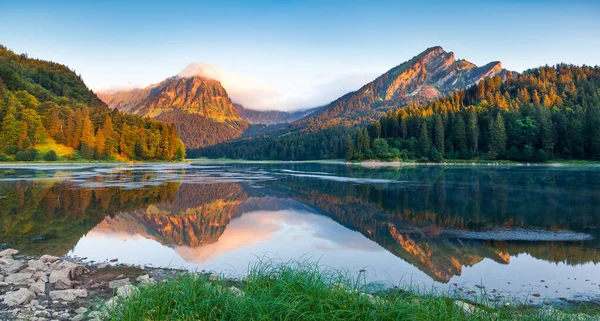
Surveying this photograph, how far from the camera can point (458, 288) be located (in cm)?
872

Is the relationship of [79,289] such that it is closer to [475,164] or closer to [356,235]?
[356,235]

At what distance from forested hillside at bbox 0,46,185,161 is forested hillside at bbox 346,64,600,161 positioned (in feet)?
233

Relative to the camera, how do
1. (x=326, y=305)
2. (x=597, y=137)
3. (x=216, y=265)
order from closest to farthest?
(x=326, y=305), (x=216, y=265), (x=597, y=137)

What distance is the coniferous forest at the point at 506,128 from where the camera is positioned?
97.4 m

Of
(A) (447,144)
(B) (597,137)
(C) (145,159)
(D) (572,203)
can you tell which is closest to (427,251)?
(D) (572,203)

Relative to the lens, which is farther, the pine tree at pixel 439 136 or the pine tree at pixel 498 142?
the pine tree at pixel 439 136

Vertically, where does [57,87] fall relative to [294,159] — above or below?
above

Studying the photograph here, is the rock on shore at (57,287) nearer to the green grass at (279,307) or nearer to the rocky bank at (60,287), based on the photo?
the rocky bank at (60,287)

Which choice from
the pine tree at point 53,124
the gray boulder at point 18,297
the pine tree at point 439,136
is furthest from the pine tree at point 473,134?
the pine tree at point 53,124

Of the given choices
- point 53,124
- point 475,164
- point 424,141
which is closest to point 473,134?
point 475,164

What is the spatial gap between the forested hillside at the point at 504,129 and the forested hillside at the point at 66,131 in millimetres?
70939

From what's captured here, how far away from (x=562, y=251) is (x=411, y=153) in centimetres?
10634

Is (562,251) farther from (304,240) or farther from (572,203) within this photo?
(572,203)

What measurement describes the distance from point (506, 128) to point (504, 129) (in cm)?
780
